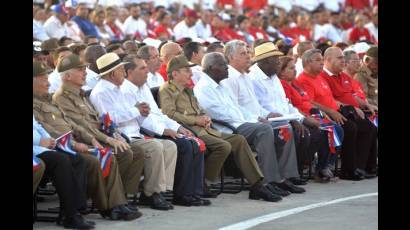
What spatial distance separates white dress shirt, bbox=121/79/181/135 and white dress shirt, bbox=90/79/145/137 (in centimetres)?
16

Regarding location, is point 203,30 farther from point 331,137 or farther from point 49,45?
point 331,137

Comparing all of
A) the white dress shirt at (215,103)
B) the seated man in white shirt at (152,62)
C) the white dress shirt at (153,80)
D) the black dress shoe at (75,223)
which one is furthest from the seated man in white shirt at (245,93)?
the black dress shoe at (75,223)

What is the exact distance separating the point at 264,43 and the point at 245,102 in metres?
0.95

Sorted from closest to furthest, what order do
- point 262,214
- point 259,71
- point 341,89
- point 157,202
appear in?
point 262,214 → point 157,202 → point 259,71 → point 341,89

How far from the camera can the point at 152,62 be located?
12.7 metres

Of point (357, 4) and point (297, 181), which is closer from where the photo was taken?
point (297, 181)

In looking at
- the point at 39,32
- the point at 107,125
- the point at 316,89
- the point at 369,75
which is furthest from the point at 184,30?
the point at 107,125

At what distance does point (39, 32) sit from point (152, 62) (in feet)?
18.1

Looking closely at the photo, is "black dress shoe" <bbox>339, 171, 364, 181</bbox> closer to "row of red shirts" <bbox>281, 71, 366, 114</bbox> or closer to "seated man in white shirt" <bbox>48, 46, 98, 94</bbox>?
"row of red shirts" <bbox>281, 71, 366, 114</bbox>

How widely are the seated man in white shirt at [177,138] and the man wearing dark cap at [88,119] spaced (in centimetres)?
65

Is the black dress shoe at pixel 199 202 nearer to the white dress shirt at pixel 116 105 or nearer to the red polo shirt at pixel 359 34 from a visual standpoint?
the white dress shirt at pixel 116 105

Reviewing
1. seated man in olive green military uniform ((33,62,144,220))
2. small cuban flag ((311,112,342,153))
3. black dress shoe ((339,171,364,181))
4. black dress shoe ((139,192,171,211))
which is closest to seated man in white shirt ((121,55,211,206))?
black dress shoe ((139,192,171,211))

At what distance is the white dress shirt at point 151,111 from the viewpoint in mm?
10703
